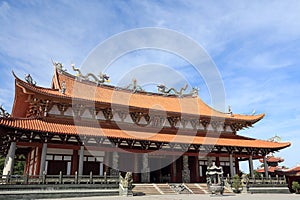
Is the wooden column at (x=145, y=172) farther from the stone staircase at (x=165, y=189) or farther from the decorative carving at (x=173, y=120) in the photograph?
the decorative carving at (x=173, y=120)

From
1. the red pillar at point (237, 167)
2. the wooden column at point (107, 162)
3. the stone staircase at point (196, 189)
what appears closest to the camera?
the stone staircase at point (196, 189)

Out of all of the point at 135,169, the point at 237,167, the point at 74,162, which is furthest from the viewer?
the point at 237,167

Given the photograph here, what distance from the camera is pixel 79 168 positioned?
17078mm

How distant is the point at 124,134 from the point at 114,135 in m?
1.11

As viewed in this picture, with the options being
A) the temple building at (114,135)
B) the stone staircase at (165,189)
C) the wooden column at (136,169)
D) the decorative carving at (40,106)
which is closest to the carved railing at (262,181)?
the temple building at (114,135)

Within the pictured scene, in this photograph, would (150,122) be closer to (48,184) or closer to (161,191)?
(161,191)

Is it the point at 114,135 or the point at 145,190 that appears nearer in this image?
the point at 145,190

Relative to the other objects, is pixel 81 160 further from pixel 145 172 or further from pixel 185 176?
pixel 185 176

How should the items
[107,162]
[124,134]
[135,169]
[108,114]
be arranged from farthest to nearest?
[108,114]
[135,169]
[107,162]
[124,134]

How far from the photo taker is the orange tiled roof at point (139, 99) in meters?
22.2

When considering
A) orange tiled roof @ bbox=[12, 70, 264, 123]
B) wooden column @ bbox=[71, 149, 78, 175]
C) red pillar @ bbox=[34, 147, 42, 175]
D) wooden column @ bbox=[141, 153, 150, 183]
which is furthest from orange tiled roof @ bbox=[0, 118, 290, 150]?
orange tiled roof @ bbox=[12, 70, 264, 123]

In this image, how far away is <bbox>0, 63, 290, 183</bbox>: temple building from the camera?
1694 cm

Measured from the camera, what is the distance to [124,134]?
61.7ft

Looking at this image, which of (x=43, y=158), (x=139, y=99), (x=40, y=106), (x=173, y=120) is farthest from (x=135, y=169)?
(x=40, y=106)
